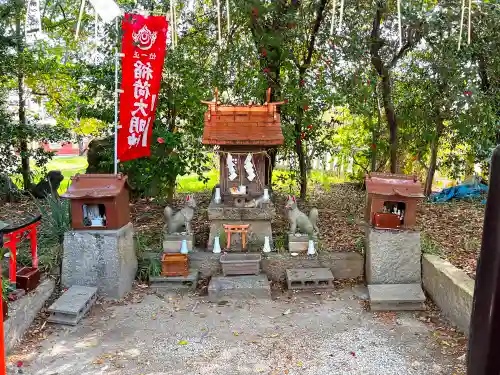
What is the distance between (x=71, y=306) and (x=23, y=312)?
0.52m

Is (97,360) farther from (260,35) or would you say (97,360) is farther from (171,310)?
(260,35)

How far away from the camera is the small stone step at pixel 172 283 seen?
6.08 metres

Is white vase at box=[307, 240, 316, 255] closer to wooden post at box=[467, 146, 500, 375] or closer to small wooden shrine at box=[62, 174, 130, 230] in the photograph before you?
small wooden shrine at box=[62, 174, 130, 230]

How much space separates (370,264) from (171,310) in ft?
9.36

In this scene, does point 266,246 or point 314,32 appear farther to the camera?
point 314,32

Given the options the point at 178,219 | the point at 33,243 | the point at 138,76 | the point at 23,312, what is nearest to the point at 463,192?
the point at 178,219

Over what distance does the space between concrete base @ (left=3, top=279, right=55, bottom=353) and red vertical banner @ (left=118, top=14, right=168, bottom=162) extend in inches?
→ 82.4

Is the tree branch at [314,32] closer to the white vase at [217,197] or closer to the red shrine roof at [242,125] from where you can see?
the red shrine roof at [242,125]

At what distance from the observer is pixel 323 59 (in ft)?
27.1

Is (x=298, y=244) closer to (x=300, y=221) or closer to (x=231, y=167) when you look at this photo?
(x=300, y=221)

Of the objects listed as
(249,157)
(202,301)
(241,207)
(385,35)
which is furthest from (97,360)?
(385,35)

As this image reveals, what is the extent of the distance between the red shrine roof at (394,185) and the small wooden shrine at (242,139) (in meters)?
1.56

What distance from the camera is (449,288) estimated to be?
5109 mm

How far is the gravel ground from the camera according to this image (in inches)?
165
